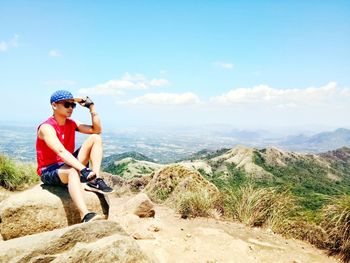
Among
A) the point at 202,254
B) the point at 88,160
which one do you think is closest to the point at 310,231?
the point at 202,254

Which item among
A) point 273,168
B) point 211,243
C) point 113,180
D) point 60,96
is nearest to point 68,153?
point 60,96

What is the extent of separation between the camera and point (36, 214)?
20.0 ft

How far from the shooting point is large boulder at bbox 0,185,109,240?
240 inches

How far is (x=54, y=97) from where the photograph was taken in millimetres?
6301

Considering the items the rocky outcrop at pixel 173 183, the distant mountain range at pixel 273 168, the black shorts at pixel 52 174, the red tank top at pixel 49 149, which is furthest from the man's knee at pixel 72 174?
the distant mountain range at pixel 273 168

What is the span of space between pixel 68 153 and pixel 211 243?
135 inches

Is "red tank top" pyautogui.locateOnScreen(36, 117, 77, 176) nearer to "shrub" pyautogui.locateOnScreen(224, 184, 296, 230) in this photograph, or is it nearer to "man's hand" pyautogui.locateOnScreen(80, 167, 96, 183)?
"man's hand" pyautogui.locateOnScreen(80, 167, 96, 183)

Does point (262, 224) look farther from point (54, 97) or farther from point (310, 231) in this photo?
point (54, 97)

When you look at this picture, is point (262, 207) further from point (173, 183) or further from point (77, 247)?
point (77, 247)

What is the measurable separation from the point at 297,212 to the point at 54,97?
21.3 feet

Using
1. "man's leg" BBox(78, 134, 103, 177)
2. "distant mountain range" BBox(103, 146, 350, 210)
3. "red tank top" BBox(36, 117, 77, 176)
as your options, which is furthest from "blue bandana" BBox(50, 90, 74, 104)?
"distant mountain range" BBox(103, 146, 350, 210)

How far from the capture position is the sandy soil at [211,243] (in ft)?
22.5

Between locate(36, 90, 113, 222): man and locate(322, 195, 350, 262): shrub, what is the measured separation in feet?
16.0

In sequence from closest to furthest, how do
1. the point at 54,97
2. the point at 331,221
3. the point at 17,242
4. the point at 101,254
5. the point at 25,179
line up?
the point at 101,254 → the point at 17,242 → the point at 54,97 → the point at 331,221 → the point at 25,179
